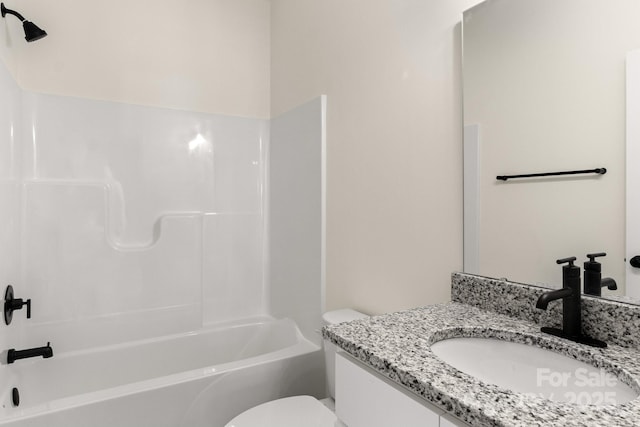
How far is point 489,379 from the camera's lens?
88 cm

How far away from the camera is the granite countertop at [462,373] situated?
0.53 meters

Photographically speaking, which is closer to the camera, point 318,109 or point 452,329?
point 452,329

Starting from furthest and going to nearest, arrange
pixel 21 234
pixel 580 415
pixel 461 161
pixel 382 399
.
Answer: pixel 21 234
pixel 461 161
pixel 382 399
pixel 580 415

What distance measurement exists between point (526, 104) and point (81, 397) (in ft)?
6.38

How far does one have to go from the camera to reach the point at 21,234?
185 cm

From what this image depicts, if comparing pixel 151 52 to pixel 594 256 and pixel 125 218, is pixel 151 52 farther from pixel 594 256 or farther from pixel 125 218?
pixel 594 256

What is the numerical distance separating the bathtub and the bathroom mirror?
114 centimetres

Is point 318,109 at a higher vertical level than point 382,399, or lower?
higher

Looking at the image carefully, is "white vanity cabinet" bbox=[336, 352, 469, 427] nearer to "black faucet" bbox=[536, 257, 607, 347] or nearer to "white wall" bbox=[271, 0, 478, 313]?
"black faucet" bbox=[536, 257, 607, 347]

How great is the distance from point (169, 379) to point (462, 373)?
1.36 metres

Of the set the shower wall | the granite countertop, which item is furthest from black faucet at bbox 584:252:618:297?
the shower wall

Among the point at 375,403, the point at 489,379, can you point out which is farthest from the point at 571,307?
the point at 375,403

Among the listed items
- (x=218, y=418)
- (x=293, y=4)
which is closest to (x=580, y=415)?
(x=218, y=418)

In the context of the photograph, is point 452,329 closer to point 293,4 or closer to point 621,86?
point 621,86
